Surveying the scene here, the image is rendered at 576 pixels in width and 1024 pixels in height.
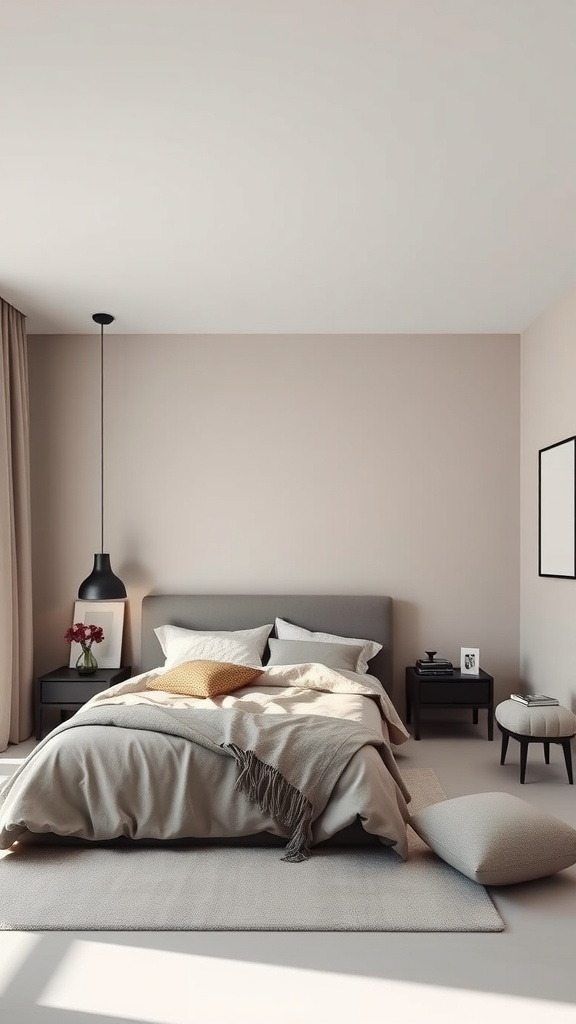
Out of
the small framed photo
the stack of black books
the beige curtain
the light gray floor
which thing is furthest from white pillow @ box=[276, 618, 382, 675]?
the light gray floor

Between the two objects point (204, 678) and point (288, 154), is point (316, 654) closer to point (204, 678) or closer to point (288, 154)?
point (204, 678)

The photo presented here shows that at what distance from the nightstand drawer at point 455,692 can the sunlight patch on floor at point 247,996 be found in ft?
9.73

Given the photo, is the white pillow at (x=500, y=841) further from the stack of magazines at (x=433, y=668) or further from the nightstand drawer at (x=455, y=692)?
the stack of magazines at (x=433, y=668)

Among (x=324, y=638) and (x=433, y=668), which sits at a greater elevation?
(x=324, y=638)

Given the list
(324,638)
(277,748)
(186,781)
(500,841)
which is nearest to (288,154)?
(277,748)

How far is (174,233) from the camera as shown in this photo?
3.96m

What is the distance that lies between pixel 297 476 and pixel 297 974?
3.70 metres

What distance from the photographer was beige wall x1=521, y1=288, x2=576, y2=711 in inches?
186

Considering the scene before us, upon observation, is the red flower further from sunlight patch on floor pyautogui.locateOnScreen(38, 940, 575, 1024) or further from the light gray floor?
sunlight patch on floor pyautogui.locateOnScreen(38, 940, 575, 1024)

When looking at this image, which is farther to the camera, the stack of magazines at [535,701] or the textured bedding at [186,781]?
the stack of magazines at [535,701]

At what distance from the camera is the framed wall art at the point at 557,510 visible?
4.70 metres

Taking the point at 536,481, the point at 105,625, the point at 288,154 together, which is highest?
the point at 288,154

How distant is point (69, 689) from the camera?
204 inches

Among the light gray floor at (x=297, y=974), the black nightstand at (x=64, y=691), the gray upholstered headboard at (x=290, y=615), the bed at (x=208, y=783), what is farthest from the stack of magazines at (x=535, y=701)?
the black nightstand at (x=64, y=691)
